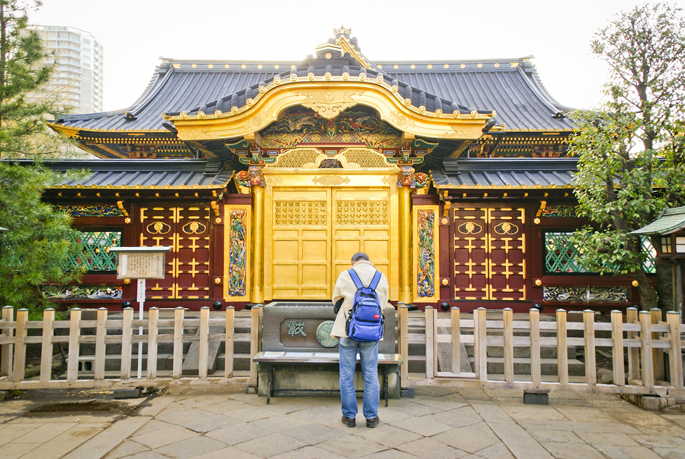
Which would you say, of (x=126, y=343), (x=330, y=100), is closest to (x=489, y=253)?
(x=330, y=100)

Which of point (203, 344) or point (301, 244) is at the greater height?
point (301, 244)

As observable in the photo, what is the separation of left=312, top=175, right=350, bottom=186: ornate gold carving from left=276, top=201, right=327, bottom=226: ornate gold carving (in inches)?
17.4

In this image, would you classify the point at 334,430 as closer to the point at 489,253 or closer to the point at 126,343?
the point at 126,343

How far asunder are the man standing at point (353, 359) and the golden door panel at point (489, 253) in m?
4.78

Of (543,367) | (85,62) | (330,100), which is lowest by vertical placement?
(543,367)

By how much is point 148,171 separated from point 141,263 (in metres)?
3.71

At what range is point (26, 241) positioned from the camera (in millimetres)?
6828

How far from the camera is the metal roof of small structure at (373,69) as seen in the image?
11062mm

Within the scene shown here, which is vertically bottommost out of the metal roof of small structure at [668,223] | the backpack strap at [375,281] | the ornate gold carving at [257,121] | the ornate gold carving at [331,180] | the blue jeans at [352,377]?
the blue jeans at [352,377]

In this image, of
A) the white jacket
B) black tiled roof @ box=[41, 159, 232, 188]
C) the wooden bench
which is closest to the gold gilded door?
black tiled roof @ box=[41, 159, 232, 188]

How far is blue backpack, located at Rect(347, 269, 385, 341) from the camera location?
4367mm

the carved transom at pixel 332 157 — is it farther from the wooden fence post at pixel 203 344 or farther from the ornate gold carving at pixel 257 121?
the wooden fence post at pixel 203 344

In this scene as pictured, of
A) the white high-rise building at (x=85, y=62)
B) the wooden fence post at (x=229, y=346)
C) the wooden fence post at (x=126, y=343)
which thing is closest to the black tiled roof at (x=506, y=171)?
the wooden fence post at (x=229, y=346)

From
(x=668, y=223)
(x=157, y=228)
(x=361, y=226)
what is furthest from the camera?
(x=361, y=226)
